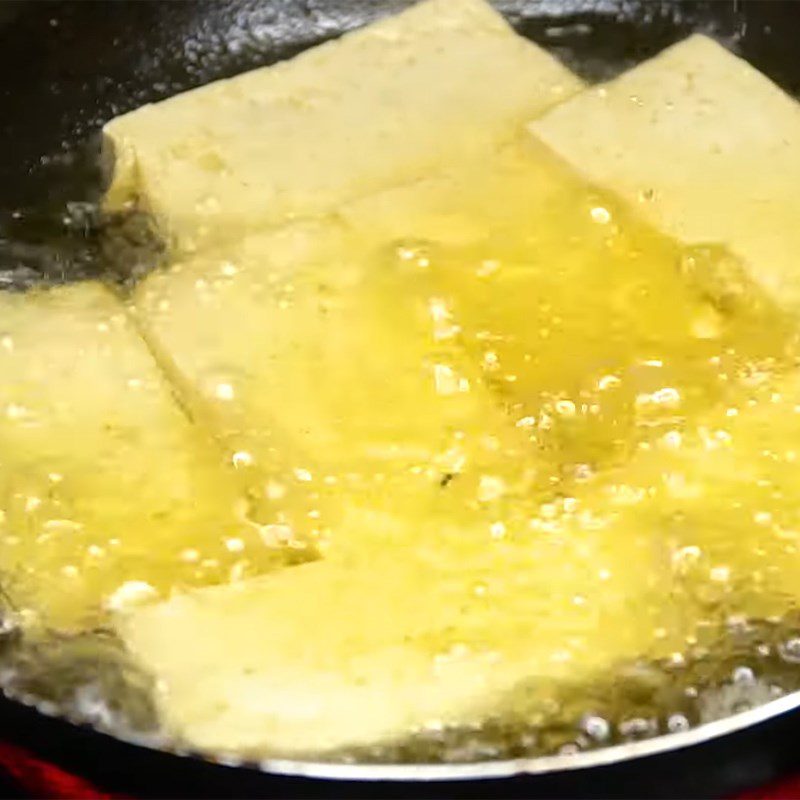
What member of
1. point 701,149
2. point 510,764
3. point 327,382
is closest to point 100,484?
point 327,382

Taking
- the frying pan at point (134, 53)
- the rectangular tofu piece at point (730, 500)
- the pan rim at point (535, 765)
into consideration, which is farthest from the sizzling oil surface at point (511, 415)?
the frying pan at point (134, 53)

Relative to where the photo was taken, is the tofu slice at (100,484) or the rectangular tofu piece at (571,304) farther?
the rectangular tofu piece at (571,304)

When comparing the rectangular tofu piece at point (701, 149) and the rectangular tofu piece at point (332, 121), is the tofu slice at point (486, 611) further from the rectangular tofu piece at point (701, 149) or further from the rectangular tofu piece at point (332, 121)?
the rectangular tofu piece at point (332, 121)

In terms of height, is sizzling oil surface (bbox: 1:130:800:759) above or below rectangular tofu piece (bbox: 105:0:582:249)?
below

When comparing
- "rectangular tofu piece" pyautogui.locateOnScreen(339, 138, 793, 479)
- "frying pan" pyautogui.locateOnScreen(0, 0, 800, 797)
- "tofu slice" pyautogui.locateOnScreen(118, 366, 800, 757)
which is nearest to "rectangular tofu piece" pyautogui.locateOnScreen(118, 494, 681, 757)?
"tofu slice" pyautogui.locateOnScreen(118, 366, 800, 757)

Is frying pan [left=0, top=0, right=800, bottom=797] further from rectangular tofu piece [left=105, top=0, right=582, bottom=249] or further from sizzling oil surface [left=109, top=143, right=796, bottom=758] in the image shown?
sizzling oil surface [left=109, top=143, right=796, bottom=758]

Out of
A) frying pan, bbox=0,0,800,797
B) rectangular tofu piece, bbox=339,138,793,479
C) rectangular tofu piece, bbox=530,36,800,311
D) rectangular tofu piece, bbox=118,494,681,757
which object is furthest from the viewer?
frying pan, bbox=0,0,800,797

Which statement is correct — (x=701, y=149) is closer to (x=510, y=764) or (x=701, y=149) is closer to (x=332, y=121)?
(x=332, y=121)
